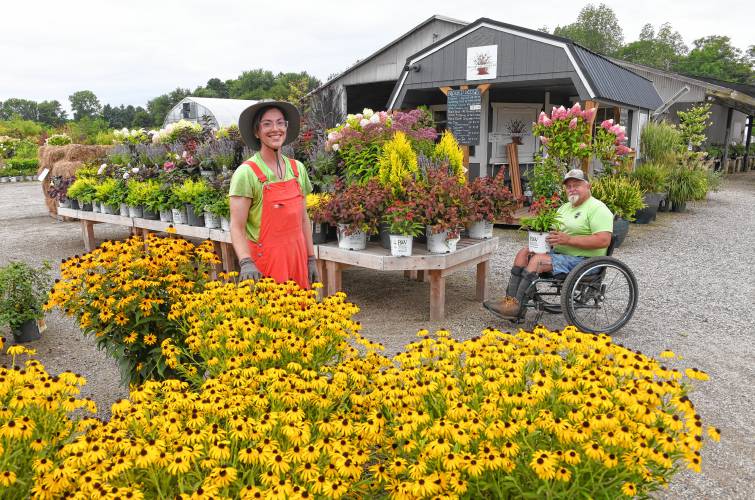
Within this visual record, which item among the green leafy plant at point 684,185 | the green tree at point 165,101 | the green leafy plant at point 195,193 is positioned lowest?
the green leafy plant at point 684,185

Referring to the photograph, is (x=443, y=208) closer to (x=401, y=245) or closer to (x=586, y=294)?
(x=401, y=245)

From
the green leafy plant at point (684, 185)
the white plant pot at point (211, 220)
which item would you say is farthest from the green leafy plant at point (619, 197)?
the white plant pot at point (211, 220)

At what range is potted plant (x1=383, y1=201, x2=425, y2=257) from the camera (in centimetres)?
495

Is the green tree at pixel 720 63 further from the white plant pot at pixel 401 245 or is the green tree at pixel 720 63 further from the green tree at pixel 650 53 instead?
the white plant pot at pixel 401 245

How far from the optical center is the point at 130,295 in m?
2.98

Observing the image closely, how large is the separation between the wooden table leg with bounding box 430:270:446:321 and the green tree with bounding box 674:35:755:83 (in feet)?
178

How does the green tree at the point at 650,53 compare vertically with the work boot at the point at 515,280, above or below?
above

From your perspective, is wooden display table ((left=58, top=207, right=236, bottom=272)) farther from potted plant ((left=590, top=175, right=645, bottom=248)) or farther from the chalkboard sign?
potted plant ((left=590, top=175, right=645, bottom=248))

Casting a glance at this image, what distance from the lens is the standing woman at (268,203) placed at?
3.33m

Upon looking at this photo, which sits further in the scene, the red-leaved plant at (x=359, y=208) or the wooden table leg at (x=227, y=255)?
the wooden table leg at (x=227, y=255)

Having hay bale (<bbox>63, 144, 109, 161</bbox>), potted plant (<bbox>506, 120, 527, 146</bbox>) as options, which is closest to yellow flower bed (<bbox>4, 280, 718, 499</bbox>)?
potted plant (<bbox>506, 120, 527, 146</bbox>)

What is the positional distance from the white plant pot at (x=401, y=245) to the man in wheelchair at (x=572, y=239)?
0.93m

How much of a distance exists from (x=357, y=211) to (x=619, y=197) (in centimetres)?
587

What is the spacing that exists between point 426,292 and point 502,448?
4869mm
